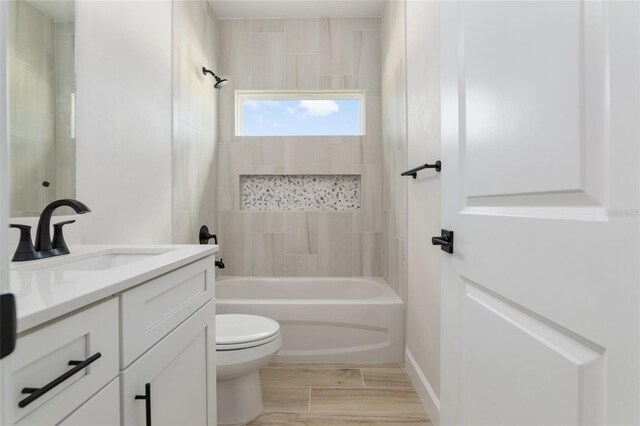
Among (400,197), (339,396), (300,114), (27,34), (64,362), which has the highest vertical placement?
(300,114)

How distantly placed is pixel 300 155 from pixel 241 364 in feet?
6.07

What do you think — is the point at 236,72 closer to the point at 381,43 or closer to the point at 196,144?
the point at 196,144

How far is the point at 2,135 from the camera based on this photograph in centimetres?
33

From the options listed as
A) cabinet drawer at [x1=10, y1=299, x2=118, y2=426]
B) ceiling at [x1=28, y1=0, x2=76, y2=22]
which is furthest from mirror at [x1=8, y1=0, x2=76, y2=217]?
cabinet drawer at [x1=10, y1=299, x2=118, y2=426]

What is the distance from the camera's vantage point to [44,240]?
109cm

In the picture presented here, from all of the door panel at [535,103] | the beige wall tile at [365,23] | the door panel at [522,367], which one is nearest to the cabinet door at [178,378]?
the door panel at [522,367]

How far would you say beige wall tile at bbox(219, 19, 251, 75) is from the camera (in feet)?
9.73

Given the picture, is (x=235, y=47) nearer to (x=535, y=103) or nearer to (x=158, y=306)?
(x=158, y=306)

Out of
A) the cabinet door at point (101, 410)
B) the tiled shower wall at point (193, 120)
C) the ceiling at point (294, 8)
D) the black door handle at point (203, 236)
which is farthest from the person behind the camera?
the ceiling at point (294, 8)

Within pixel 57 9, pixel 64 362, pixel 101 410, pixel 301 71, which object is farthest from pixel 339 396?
pixel 301 71

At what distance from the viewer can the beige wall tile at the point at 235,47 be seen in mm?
2967

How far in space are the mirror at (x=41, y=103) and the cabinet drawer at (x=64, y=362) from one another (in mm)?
739

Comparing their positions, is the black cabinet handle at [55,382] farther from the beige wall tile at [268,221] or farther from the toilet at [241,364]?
the beige wall tile at [268,221]

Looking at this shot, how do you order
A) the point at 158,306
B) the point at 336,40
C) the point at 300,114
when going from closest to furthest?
1. the point at 158,306
2. the point at 336,40
3. the point at 300,114
